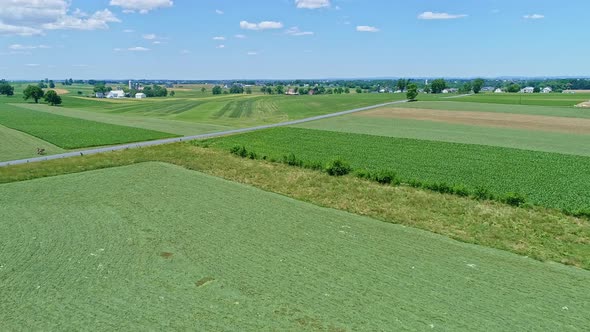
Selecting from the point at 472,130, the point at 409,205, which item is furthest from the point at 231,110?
the point at 409,205

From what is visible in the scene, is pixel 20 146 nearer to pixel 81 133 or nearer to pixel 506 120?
pixel 81 133

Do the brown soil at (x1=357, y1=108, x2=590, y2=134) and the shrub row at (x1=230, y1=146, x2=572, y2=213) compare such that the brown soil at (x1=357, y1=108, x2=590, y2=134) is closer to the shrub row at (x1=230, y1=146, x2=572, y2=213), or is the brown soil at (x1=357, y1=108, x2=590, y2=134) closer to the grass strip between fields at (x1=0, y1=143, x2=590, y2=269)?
the shrub row at (x1=230, y1=146, x2=572, y2=213)

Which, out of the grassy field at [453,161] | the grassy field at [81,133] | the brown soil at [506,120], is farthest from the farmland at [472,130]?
the grassy field at [81,133]

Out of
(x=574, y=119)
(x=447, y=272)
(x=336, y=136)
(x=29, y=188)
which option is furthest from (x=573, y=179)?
(x=574, y=119)

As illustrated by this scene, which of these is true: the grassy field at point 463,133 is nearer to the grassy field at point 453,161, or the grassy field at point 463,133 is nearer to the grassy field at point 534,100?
the grassy field at point 453,161

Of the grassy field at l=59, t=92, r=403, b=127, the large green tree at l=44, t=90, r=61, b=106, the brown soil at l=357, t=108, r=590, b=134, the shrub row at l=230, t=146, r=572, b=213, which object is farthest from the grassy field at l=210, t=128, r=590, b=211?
the large green tree at l=44, t=90, r=61, b=106

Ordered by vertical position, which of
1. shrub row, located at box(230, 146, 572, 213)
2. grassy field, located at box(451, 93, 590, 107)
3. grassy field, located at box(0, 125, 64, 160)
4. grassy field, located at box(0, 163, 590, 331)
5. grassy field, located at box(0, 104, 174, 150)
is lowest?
grassy field, located at box(0, 163, 590, 331)
